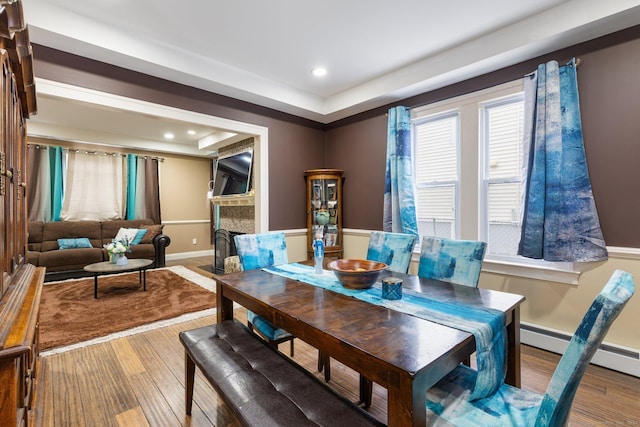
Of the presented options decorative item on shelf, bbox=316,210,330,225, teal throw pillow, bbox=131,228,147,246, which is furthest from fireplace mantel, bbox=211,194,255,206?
teal throw pillow, bbox=131,228,147,246

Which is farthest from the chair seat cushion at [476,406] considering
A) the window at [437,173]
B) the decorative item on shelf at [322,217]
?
the decorative item on shelf at [322,217]

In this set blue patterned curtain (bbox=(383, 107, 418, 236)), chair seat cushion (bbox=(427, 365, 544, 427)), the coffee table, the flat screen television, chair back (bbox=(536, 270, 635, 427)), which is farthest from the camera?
the flat screen television

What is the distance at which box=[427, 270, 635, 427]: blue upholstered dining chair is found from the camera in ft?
2.60

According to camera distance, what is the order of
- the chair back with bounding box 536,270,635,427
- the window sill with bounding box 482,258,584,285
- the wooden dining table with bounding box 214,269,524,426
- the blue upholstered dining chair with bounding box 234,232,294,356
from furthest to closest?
the window sill with bounding box 482,258,584,285, the blue upholstered dining chair with bounding box 234,232,294,356, the wooden dining table with bounding box 214,269,524,426, the chair back with bounding box 536,270,635,427

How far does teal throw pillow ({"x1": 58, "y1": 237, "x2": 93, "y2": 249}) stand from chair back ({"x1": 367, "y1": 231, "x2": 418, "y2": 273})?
528 centimetres

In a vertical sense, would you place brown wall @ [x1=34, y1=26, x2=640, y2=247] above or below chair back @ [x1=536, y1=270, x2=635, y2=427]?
above

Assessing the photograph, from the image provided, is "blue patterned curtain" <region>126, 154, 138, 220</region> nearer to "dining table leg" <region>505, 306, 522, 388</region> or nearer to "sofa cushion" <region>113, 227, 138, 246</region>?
"sofa cushion" <region>113, 227, 138, 246</region>

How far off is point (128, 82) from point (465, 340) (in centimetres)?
328

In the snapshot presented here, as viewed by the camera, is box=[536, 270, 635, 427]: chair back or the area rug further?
the area rug

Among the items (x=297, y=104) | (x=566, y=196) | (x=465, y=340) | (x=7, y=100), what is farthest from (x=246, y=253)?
(x=566, y=196)

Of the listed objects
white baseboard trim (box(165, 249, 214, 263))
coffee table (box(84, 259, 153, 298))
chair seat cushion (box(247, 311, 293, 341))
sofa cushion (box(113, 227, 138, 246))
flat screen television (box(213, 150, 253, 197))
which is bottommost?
white baseboard trim (box(165, 249, 214, 263))

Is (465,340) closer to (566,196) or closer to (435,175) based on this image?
(566,196)

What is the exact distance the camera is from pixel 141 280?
180 inches

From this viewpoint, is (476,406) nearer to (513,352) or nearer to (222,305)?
(513,352)
